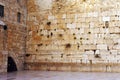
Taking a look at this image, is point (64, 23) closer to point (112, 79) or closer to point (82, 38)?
point (82, 38)

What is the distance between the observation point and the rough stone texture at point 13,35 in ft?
37.0

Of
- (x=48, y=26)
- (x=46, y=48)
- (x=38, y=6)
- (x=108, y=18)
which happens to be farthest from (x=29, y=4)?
(x=108, y=18)

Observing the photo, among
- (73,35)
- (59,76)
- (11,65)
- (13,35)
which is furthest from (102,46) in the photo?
(11,65)

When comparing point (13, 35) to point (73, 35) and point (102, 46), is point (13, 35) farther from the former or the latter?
point (102, 46)

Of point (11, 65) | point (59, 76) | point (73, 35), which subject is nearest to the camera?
point (59, 76)

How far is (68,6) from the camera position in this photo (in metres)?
13.4

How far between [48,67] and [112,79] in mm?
5196

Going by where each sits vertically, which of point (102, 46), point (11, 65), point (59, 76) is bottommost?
point (59, 76)

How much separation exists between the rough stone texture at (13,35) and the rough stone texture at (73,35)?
495mm

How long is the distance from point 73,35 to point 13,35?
3.15m

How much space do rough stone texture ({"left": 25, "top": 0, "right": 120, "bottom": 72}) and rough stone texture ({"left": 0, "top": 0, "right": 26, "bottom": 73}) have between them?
495 millimetres

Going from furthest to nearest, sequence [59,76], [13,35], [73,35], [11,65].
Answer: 1. [73,35]
2. [11,65]
3. [13,35]
4. [59,76]

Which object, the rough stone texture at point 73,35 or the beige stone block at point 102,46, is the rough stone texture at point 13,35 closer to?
the rough stone texture at point 73,35

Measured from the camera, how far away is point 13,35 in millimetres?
12398
